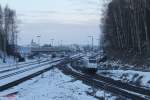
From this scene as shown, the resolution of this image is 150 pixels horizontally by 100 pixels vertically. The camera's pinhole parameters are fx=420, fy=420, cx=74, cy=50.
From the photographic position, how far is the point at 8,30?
413 ft

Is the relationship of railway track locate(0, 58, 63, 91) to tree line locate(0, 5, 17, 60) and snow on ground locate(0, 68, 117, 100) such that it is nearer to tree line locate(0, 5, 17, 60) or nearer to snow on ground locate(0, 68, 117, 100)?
snow on ground locate(0, 68, 117, 100)

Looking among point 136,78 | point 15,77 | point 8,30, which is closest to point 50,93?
point 136,78

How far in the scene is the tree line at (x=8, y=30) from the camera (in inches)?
4427

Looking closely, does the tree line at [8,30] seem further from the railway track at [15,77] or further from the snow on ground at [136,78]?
the snow on ground at [136,78]

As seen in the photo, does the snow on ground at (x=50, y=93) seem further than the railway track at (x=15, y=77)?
No

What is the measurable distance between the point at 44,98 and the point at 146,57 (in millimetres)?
31742

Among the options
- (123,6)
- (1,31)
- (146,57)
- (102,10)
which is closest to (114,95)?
(146,57)

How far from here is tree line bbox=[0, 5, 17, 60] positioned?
11245 cm

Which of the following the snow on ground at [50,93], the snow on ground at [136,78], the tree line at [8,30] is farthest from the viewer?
the tree line at [8,30]

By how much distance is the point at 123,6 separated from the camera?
7244 centimetres

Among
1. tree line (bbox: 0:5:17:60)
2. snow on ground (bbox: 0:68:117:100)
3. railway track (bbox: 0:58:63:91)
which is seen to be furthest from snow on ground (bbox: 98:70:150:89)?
tree line (bbox: 0:5:17:60)

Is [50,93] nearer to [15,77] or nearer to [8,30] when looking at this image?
[15,77]

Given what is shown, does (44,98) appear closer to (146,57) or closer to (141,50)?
(146,57)

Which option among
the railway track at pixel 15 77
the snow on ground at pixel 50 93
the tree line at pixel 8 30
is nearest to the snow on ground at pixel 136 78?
the snow on ground at pixel 50 93
